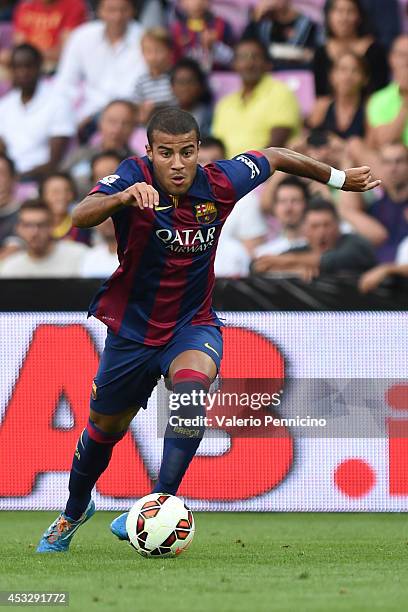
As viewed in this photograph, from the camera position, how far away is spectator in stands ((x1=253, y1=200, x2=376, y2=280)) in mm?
10352

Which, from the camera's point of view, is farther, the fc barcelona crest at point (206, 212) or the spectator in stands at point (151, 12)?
the spectator in stands at point (151, 12)

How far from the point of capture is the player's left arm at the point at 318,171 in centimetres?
711

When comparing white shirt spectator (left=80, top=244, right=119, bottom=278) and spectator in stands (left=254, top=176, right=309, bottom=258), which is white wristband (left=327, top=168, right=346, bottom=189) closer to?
white shirt spectator (left=80, top=244, right=119, bottom=278)

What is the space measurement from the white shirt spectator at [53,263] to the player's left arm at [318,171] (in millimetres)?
4704

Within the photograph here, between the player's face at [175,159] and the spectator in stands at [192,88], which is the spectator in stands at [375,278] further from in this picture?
the spectator in stands at [192,88]

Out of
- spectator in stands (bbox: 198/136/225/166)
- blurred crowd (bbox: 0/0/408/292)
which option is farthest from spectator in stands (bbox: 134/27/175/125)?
spectator in stands (bbox: 198/136/225/166)

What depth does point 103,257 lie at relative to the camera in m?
11.4

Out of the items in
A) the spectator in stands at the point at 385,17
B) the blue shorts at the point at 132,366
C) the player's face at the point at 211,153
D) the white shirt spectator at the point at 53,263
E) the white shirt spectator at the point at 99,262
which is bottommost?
the white shirt spectator at the point at 53,263

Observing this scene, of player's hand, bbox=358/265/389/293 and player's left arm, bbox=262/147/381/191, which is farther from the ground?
player's left arm, bbox=262/147/381/191

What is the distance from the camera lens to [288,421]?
29.9ft

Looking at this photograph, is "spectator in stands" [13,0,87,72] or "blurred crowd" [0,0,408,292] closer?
"blurred crowd" [0,0,408,292]

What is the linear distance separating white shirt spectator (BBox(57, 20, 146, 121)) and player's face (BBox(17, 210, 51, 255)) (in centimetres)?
289

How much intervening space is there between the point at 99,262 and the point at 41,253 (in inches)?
27.0

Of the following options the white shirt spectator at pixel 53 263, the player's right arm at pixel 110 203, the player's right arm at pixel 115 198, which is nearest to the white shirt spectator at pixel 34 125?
the white shirt spectator at pixel 53 263
